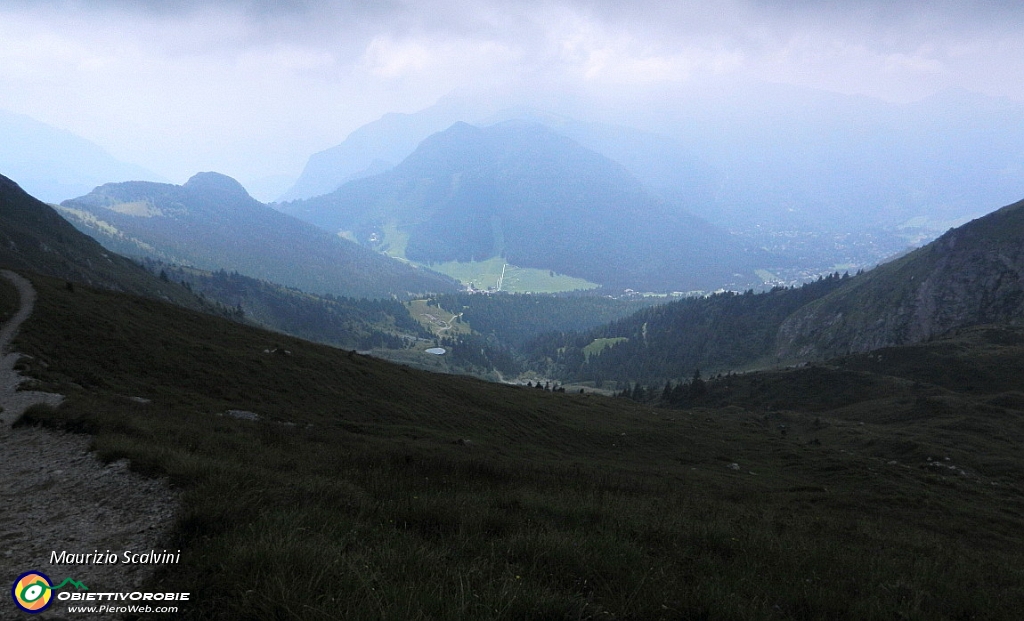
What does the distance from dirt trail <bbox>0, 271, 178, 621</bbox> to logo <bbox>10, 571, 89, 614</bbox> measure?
0.07 meters

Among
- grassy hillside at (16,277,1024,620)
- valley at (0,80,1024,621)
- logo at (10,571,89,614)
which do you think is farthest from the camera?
valley at (0,80,1024,621)

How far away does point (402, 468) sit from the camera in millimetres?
14008

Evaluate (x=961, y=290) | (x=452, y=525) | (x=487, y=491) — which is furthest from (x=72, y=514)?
(x=961, y=290)

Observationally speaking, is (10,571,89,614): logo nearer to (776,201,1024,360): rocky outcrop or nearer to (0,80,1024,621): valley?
(0,80,1024,621): valley

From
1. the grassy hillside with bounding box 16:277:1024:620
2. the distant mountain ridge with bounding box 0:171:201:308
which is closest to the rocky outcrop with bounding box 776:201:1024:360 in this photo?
the grassy hillside with bounding box 16:277:1024:620

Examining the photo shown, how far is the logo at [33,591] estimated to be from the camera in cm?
540

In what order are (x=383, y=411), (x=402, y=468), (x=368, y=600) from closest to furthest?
1. (x=368, y=600)
2. (x=402, y=468)
3. (x=383, y=411)

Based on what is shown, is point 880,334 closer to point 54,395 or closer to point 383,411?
point 383,411

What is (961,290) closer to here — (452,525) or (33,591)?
(452,525)

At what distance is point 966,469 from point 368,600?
62519 mm

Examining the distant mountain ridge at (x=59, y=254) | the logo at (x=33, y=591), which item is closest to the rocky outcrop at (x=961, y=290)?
the logo at (x=33, y=591)

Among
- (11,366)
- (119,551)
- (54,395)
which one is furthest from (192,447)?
(11,366)

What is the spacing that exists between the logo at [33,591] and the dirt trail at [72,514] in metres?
0.07

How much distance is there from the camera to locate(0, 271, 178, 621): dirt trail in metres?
6.07
